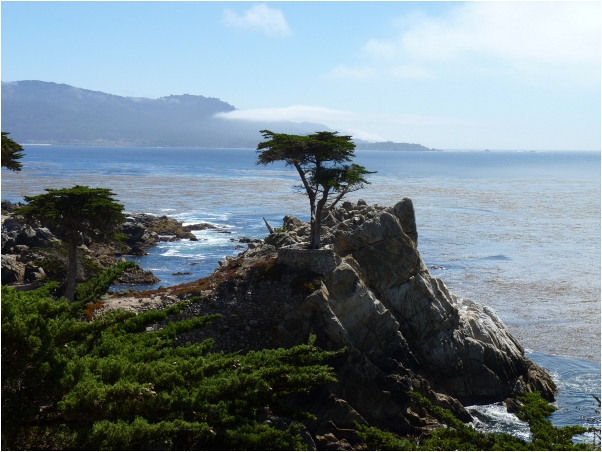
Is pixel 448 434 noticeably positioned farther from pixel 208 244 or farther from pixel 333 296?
pixel 208 244

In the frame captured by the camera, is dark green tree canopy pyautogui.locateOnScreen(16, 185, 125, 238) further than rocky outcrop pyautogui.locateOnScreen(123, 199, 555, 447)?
Yes

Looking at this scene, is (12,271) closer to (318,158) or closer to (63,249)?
(63,249)

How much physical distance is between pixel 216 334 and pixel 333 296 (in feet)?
15.6

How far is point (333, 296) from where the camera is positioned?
2530cm

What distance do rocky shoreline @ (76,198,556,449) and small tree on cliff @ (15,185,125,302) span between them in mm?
3726

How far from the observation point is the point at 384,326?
82.9ft

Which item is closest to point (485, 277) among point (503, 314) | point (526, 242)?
point (503, 314)

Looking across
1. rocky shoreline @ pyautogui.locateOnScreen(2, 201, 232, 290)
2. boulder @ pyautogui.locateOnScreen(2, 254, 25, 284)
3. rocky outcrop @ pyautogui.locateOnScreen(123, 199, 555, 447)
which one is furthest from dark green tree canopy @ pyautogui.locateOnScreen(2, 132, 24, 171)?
boulder @ pyautogui.locateOnScreen(2, 254, 25, 284)

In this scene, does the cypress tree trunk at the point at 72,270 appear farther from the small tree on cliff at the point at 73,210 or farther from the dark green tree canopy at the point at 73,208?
the dark green tree canopy at the point at 73,208

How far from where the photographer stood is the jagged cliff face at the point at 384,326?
76.7 ft

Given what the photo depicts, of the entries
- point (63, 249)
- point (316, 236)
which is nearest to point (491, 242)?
point (316, 236)

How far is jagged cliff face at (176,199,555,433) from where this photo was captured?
23.4m

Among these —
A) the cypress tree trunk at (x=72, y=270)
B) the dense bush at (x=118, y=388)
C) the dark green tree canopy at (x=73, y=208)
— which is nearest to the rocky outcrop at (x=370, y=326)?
the cypress tree trunk at (x=72, y=270)

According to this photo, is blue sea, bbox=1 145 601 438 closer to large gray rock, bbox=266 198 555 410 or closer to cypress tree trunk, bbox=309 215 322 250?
large gray rock, bbox=266 198 555 410
